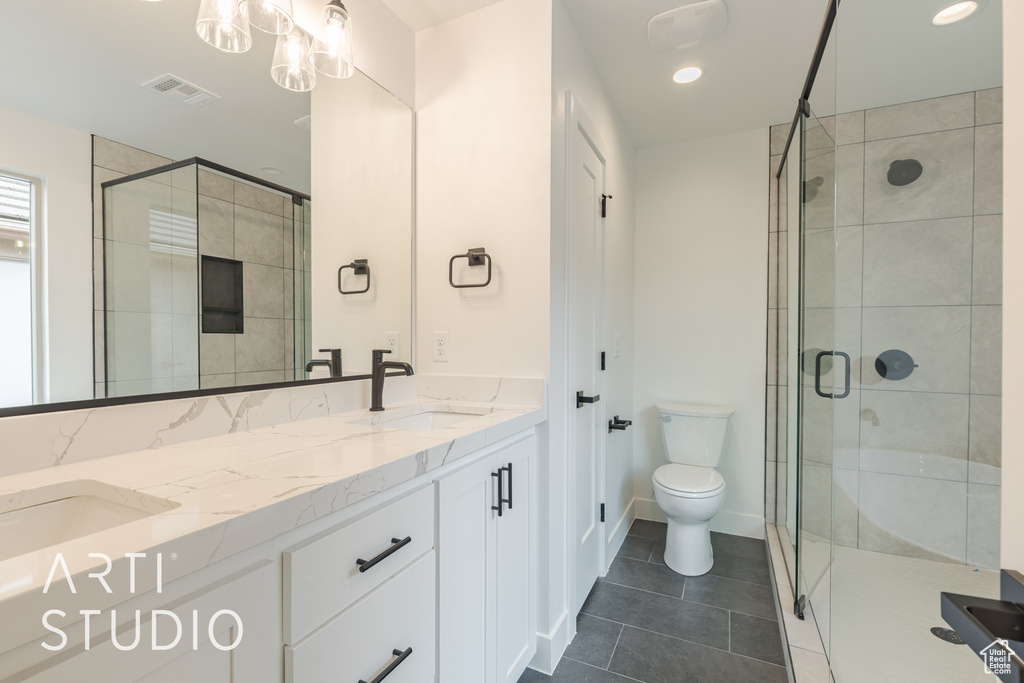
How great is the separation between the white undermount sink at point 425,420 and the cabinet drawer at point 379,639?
58 centimetres

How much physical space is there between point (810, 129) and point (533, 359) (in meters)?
1.48

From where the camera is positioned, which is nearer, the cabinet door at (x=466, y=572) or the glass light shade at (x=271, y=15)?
the cabinet door at (x=466, y=572)

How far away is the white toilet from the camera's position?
221 centimetres

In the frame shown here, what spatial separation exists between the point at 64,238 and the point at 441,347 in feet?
3.71

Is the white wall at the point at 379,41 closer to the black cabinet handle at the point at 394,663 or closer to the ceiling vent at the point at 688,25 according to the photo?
the ceiling vent at the point at 688,25

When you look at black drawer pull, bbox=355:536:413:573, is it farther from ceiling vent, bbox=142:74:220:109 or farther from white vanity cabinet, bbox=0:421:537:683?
ceiling vent, bbox=142:74:220:109

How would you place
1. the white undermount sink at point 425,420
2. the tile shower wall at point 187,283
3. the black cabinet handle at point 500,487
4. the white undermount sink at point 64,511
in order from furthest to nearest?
1. the white undermount sink at point 425,420
2. the black cabinet handle at point 500,487
3. the tile shower wall at point 187,283
4. the white undermount sink at point 64,511

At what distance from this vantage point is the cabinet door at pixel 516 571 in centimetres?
136

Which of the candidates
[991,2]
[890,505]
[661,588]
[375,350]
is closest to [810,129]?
[991,2]

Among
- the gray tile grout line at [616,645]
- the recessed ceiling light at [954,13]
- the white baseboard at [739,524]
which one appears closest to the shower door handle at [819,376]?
the recessed ceiling light at [954,13]

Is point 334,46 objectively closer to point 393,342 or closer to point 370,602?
point 393,342

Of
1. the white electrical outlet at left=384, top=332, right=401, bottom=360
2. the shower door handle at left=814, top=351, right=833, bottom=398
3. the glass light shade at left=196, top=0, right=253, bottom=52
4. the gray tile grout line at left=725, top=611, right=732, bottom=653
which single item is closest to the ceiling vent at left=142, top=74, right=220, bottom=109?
the glass light shade at left=196, top=0, right=253, bottom=52

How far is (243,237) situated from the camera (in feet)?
4.15

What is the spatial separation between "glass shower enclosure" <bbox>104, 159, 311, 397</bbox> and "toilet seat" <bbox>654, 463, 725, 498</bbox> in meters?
1.79
